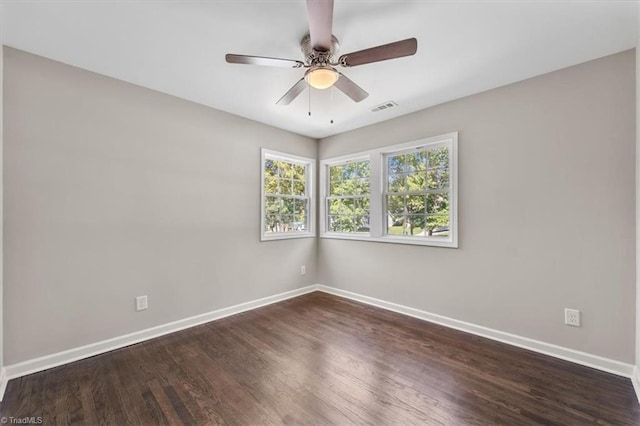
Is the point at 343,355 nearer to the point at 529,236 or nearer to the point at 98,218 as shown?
the point at 529,236

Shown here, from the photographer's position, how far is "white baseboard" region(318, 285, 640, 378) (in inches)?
85.4

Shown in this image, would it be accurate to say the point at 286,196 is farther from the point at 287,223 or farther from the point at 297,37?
the point at 297,37

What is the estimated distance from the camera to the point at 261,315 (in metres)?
3.40

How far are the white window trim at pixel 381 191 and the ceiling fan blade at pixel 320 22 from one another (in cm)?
194

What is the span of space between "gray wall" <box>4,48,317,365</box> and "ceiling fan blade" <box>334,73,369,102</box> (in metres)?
1.81

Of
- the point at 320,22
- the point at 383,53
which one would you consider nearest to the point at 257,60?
the point at 320,22

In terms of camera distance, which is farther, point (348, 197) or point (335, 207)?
point (335, 207)

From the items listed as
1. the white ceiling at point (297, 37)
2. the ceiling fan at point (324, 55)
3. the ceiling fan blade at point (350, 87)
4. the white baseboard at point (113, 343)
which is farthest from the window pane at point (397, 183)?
the white baseboard at point (113, 343)

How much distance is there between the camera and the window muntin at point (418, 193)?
10.6 ft

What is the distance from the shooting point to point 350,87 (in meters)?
2.18

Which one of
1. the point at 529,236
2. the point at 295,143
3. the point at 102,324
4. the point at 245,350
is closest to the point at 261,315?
the point at 245,350

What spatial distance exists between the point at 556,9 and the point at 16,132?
397 cm

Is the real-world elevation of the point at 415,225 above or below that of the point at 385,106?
below

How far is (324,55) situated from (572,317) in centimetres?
297
